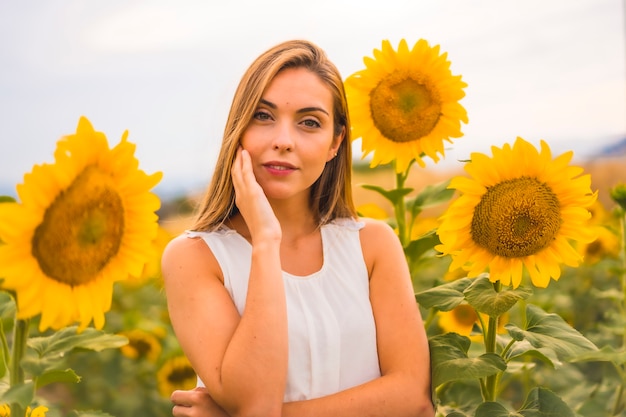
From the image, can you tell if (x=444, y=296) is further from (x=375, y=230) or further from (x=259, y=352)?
(x=259, y=352)

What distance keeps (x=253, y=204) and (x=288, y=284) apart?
0.29 meters

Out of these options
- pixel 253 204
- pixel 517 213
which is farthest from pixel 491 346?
pixel 253 204

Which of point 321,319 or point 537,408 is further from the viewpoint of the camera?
point 321,319

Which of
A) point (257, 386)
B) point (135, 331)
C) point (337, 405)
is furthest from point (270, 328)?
point (135, 331)

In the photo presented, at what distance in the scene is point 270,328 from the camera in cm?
192

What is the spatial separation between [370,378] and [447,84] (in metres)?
1.00

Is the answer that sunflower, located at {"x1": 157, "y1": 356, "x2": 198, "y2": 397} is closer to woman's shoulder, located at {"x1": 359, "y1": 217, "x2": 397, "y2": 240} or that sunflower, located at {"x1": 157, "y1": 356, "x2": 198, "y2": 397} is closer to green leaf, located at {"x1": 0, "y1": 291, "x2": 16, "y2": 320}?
woman's shoulder, located at {"x1": 359, "y1": 217, "x2": 397, "y2": 240}

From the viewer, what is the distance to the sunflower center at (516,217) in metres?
1.94

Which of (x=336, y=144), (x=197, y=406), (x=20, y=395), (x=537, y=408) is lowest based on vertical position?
(x=537, y=408)

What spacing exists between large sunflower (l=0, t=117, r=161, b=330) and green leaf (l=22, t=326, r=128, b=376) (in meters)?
0.13

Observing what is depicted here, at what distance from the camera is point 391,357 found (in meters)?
2.13

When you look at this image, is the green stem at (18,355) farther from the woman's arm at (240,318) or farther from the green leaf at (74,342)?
the woman's arm at (240,318)

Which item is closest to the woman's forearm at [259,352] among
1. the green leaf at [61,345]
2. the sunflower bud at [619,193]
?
the green leaf at [61,345]

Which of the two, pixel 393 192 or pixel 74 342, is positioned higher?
pixel 393 192
